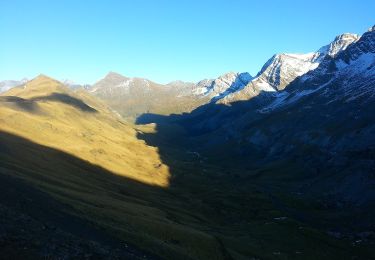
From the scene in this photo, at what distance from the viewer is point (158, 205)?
12038cm

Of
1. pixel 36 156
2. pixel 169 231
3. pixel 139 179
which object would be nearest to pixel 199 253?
pixel 169 231

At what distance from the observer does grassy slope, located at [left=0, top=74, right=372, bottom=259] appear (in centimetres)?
7419

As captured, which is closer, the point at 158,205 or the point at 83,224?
the point at 83,224

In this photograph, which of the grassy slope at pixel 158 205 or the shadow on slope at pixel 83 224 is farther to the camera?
the grassy slope at pixel 158 205

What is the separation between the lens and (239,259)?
248 feet

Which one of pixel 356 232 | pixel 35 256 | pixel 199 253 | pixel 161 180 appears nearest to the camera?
pixel 35 256

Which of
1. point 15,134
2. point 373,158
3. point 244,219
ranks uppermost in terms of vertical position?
point 373,158

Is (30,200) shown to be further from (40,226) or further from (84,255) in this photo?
(84,255)

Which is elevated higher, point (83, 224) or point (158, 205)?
point (158, 205)

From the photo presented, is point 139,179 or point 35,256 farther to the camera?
point 139,179

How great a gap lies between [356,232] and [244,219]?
30.9 m

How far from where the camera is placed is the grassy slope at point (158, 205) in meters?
74.2

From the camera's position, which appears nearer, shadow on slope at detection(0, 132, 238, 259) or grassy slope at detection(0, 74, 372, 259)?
shadow on slope at detection(0, 132, 238, 259)

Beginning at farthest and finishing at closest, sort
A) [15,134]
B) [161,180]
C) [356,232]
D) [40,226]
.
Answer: [161,180]
[15,134]
[356,232]
[40,226]
